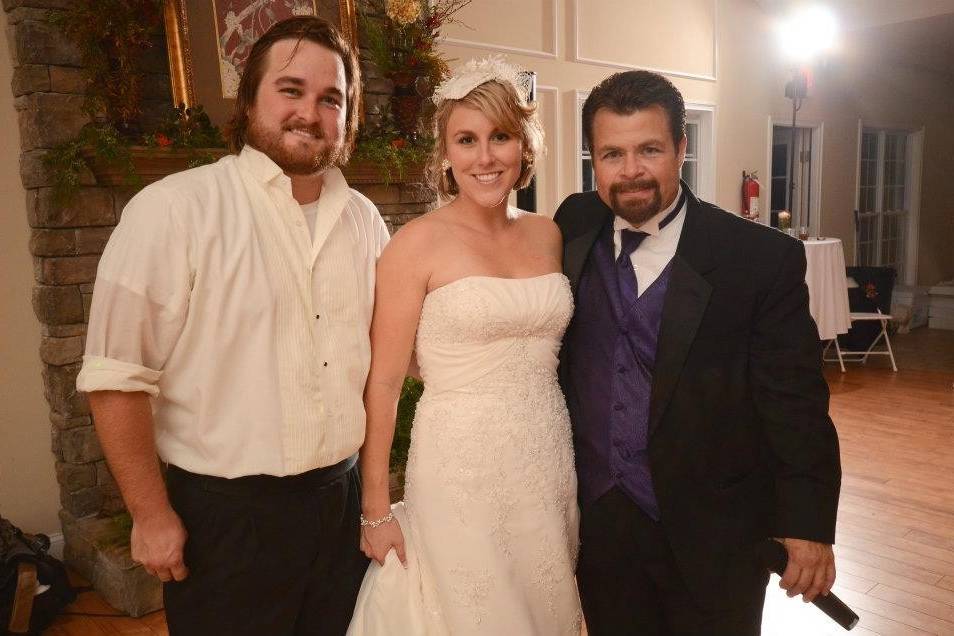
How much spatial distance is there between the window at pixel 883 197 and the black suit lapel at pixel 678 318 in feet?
28.1

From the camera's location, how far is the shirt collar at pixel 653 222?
1.75 meters

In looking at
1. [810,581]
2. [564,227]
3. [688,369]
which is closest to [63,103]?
[564,227]

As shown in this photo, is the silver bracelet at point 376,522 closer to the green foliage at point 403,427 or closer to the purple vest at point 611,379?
the purple vest at point 611,379

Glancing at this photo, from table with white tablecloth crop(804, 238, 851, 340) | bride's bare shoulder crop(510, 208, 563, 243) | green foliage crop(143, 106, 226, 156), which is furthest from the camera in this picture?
table with white tablecloth crop(804, 238, 851, 340)

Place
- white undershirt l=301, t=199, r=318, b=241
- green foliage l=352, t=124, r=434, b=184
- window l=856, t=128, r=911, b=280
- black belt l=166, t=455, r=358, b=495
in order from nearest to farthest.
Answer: black belt l=166, t=455, r=358, b=495, white undershirt l=301, t=199, r=318, b=241, green foliage l=352, t=124, r=434, b=184, window l=856, t=128, r=911, b=280

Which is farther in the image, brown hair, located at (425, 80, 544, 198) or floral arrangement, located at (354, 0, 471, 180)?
floral arrangement, located at (354, 0, 471, 180)

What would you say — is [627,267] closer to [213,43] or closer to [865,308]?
Result: [213,43]

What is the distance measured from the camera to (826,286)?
6.23 meters

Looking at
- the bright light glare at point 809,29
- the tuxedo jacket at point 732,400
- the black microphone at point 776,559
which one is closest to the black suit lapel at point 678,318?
the tuxedo jacket at point 732,400

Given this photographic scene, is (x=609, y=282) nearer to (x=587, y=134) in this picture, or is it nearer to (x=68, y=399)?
(x=587, y=134)

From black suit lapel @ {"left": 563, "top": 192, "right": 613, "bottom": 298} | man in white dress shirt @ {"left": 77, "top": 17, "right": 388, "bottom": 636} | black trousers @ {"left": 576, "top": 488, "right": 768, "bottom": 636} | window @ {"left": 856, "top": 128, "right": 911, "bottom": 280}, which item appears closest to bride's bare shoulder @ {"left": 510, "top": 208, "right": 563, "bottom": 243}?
black suit lapel @ {"left": 563, "top": 192, "right": 613, "bottom": 298}

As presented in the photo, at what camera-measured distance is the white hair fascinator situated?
1.81m

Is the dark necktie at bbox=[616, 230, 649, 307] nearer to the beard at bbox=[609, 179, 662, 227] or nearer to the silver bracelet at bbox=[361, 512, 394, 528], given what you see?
the beard at bbox=[609, 179, 662, 227]

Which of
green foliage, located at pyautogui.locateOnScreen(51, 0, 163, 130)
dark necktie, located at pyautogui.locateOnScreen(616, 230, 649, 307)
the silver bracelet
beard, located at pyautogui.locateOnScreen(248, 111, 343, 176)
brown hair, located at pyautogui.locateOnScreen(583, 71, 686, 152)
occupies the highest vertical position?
green foliage, located at pyautogui.locateOnScreen(51, 0, 163, 130)
